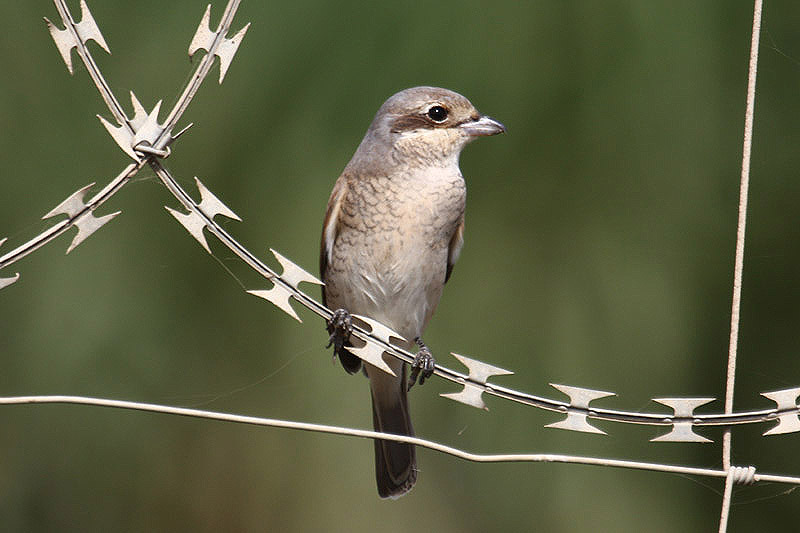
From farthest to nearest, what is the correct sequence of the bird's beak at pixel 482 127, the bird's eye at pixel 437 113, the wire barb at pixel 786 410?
the bird's eye at pixel 437 113 < the bird's beak at pixel 482 127 < the wire barb at pixel 786 410

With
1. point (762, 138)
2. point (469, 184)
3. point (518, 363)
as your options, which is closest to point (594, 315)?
point (518, 363)

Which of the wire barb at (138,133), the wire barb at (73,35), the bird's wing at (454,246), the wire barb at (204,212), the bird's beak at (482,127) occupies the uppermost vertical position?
the bird's beak at (482,127)

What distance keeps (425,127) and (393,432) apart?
1.92ft

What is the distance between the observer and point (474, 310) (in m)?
2.12

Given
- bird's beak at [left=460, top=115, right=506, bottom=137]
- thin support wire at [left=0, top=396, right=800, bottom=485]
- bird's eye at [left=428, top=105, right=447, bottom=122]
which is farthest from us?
bird's eye at [left=428, top=105, right=447, bottom=122]

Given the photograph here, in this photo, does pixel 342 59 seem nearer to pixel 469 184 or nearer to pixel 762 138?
pixel 469 184

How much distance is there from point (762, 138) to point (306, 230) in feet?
3.43

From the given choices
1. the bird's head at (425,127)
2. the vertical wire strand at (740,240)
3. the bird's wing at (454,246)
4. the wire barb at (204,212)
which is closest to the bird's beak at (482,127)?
the bird's head at (425,127)

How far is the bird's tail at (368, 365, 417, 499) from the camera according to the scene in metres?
1.77

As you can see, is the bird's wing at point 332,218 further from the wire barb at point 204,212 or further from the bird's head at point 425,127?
the wire barb at point 204,212

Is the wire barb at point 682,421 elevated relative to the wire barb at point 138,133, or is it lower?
Result: lower

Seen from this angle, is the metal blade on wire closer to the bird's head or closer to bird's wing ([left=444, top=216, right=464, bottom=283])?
the bird's head

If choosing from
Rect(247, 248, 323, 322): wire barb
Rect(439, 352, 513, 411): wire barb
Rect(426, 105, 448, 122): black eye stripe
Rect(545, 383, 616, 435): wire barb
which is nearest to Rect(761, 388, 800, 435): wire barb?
Rect(545, 383, 616, 435): wire barb

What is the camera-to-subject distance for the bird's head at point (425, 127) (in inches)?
63.8
